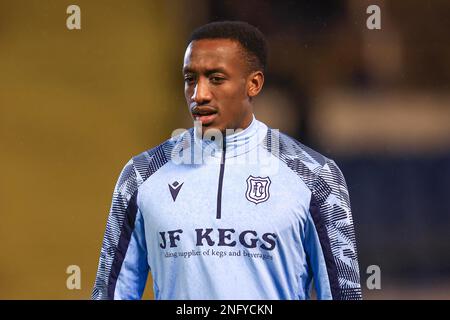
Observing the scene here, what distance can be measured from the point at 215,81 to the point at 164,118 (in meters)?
2.90

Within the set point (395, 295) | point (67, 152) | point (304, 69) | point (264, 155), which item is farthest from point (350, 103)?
point (264, 155)

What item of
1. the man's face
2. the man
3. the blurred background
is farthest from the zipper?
the blurred background

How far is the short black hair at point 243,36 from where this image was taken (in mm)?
A: 4223

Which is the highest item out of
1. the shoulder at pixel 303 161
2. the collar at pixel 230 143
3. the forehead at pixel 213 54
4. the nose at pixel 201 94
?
the forehead at pixel 213 54

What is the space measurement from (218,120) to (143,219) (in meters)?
0.52

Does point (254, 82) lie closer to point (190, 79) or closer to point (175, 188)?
point (190, 79)

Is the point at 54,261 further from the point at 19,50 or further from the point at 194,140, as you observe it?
the point at 194,140

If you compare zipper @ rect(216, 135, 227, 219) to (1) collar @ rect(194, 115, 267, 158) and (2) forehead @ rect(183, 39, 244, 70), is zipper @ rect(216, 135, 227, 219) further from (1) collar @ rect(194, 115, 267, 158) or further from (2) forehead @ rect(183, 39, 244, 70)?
(2) forehead @ rect(183, 39, 244, 70)

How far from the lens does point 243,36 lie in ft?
14.0

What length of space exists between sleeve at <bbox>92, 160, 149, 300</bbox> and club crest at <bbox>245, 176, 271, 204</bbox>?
47 centimetres

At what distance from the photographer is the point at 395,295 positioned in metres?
7.12

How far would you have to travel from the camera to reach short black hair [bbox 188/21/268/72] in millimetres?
4223

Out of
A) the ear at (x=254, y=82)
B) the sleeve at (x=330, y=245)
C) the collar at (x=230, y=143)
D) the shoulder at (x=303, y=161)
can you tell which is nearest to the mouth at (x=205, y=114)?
the collar at (x=230, y=143)

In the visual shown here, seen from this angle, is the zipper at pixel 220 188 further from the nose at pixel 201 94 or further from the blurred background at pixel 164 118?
the blurred background at pixel 164 118
